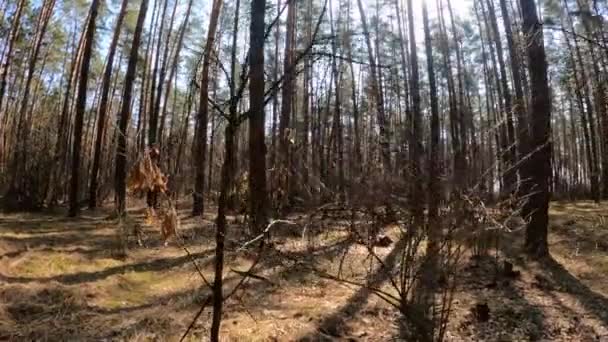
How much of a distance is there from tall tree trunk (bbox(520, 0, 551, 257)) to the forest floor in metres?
0.36

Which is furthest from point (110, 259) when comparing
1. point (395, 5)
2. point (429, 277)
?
point (395, 5)

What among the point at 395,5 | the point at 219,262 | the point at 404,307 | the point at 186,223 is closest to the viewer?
the point at 219,262

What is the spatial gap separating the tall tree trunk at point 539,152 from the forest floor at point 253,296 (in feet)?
1.17

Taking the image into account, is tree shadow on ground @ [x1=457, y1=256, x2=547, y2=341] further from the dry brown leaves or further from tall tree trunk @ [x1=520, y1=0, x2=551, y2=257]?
the dry brown leaves

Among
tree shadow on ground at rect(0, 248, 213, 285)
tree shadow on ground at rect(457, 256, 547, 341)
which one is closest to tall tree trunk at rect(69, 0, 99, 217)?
tree shadow on ground at rect(0, 248, 213, 285)

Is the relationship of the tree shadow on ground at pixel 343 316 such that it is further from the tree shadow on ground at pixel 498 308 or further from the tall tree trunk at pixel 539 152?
the tall tree trunk at pixel 539 152

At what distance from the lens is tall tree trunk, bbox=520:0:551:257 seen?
7.18m

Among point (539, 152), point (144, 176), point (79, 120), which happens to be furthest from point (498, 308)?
point (79, 120)

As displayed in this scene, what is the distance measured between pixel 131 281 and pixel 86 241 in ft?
7.23

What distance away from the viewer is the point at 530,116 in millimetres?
7543

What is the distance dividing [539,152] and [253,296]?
4512 mm

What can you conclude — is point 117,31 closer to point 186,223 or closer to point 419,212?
point 186,223

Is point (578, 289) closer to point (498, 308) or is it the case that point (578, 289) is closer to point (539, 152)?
point (498, 308)

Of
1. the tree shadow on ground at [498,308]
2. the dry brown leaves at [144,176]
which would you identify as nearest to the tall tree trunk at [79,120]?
the tree shadow on ground at [498,308]
